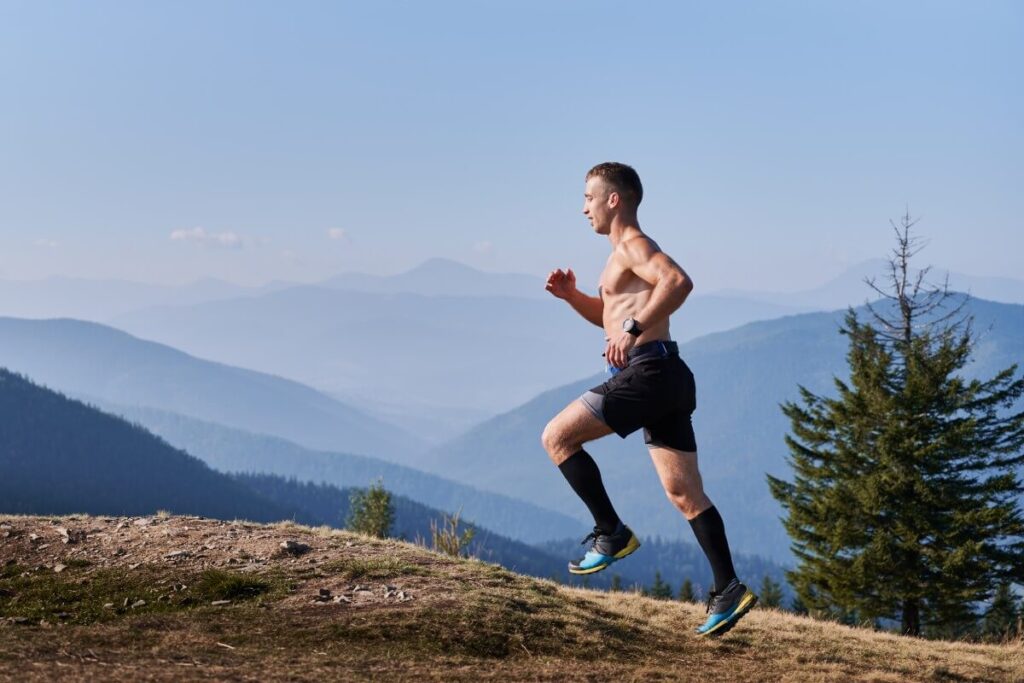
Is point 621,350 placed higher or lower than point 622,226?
lower

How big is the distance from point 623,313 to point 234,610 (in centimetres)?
490

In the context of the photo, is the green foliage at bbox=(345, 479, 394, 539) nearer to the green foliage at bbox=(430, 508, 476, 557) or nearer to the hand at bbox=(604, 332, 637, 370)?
the green foliage at bbox=(430, 508, 476, 557)

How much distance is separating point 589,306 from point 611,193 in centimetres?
103

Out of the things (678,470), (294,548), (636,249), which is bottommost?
(294,548)

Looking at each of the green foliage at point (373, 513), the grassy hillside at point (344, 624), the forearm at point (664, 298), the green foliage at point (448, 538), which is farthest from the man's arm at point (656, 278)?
the green foliage at point (373, 513)

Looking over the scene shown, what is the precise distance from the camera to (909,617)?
38.4 metres

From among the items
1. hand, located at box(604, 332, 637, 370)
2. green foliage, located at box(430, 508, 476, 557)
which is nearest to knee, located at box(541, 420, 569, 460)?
hand, located at box(604, 332, 637, 370)

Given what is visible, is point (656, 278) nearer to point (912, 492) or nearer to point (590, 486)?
point (590, 486)

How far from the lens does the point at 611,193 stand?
855 centimetres

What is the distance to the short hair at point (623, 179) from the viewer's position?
8.55 m

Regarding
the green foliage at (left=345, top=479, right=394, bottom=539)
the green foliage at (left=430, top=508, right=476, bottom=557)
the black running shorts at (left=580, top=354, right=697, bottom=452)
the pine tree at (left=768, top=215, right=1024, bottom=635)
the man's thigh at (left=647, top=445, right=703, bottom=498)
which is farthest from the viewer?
the green foliage at (left=345, top=479, right=394, bottom=539)

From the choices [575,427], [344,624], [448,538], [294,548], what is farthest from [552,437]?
[448,538]

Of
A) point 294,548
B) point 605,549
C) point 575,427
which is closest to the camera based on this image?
point 575,427

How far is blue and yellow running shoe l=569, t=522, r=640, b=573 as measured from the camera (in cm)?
852
